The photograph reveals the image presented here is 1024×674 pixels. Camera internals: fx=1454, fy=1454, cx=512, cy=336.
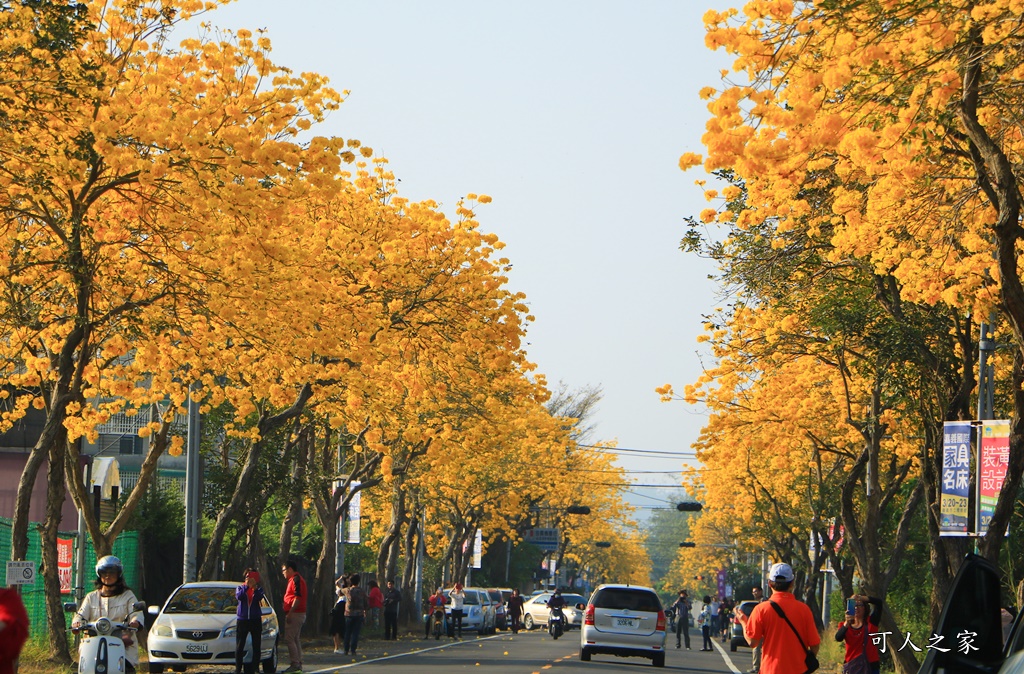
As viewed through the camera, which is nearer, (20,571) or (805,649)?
(805,649)

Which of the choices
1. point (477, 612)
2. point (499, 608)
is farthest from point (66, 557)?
point (499, 608)

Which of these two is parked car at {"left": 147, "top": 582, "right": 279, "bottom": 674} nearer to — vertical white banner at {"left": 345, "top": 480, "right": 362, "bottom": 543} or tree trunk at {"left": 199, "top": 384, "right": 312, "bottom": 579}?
tree trunk at {"left": 199, "top": 384, "right": 312, "bottom": 579}

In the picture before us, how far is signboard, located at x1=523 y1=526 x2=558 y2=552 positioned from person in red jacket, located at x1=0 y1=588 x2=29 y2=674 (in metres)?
95.1

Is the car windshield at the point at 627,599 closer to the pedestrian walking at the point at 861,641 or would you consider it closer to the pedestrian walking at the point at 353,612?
the pedestrian walking at the point at 353,612

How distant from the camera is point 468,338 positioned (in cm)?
2620

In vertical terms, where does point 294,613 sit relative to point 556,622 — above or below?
above

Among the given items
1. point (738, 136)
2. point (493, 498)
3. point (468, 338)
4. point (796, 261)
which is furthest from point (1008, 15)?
point (493, 498)

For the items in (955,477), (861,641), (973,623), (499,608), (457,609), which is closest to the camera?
(973,623)

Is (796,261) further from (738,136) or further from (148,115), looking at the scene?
(148,115)

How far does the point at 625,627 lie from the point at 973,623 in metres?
24.8

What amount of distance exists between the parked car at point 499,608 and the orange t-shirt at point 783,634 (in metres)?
43.5

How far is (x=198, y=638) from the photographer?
71.4ft

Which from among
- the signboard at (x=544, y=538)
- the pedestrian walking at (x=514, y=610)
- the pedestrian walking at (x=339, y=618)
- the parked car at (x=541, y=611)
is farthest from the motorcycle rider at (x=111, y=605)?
the signboard at (x=544, y=538)

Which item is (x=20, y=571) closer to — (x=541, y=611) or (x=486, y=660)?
(x=486, y=660)
